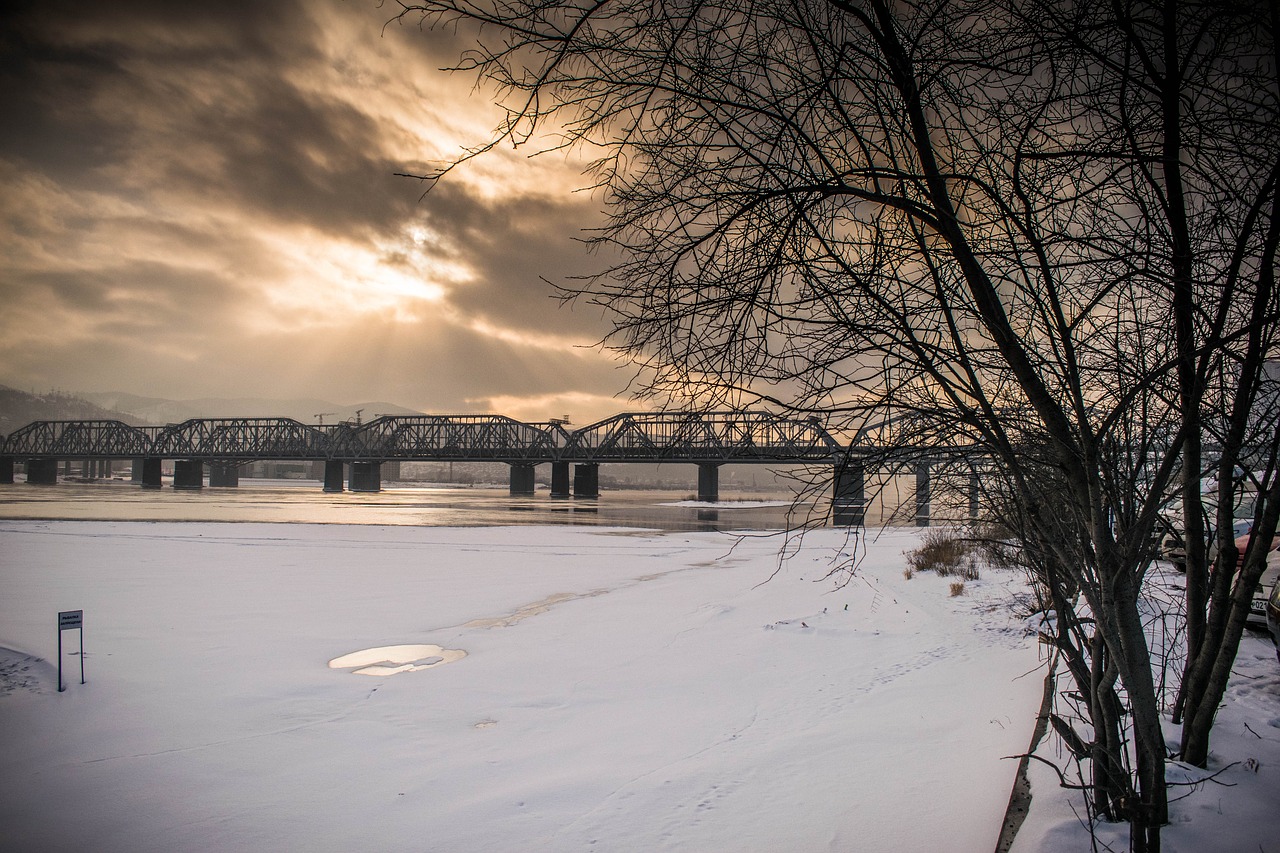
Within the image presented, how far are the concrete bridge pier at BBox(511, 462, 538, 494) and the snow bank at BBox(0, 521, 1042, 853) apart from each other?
11767 centimetres

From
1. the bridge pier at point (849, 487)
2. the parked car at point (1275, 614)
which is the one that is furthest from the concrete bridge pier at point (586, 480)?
the bridge pier at point (849, 487)

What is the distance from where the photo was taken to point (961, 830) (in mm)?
4219

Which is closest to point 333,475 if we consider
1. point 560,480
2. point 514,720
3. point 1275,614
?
point 560,480

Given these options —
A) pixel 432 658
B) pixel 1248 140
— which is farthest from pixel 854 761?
pixel 432 658

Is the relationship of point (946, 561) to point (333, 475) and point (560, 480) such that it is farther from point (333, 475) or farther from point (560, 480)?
point (333, 475)

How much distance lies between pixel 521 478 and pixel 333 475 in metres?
40.3

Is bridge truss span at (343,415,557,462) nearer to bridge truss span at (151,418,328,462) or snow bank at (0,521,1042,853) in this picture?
bridge truss span at (151,418,328,462)

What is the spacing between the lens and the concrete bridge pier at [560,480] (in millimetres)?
126875

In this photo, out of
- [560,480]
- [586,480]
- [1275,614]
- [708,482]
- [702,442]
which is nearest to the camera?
[702,442]

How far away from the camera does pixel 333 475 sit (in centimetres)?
13925

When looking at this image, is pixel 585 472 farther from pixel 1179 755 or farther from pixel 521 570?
pixel 1179 755

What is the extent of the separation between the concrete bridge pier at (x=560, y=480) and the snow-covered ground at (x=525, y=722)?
373 feet

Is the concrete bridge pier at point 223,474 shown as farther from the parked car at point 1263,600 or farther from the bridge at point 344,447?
the parked car at point 1263,600

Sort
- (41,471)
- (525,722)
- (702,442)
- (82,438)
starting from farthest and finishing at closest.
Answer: (82,438)
(41,471)
(525,722)
(702,442)
